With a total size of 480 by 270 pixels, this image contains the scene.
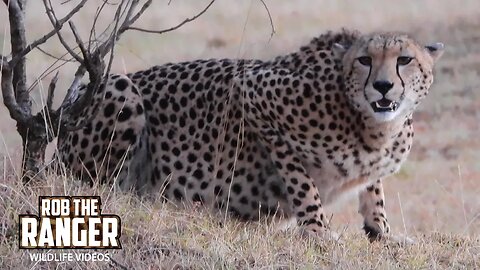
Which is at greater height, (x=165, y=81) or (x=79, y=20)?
Answer: (x=165, y=81)

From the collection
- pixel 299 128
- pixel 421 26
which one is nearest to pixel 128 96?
pixel 299 128

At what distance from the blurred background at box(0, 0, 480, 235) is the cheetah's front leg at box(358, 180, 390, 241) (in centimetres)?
176

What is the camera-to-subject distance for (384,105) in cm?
583

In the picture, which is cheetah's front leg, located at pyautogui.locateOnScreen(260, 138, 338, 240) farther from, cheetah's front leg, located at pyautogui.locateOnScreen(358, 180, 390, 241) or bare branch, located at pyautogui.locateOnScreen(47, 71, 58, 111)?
bare branch, located at pyautogui.locateOnScreen(47, 71, 58, 111)

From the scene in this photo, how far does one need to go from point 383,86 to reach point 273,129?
28.5 inches

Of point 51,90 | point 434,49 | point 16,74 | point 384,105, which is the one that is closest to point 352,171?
point 384,105

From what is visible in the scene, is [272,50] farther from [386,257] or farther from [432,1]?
[386,257]

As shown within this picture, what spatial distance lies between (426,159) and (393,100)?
5.31 metres

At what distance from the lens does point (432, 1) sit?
61.6ft

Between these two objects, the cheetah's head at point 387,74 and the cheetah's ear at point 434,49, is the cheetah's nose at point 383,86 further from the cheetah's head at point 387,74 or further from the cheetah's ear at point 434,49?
the cheetah's ear at point 434,49

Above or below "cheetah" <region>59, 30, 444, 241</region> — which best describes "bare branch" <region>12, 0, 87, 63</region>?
above

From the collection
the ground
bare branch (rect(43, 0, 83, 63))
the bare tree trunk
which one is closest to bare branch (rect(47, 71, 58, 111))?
the bare tree trunk

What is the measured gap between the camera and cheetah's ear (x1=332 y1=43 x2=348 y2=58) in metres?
6.19

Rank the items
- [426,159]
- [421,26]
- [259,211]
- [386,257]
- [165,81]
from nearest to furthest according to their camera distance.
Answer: [386,257] → [259,211] → [165,81] → [426,159] → [421,26]
